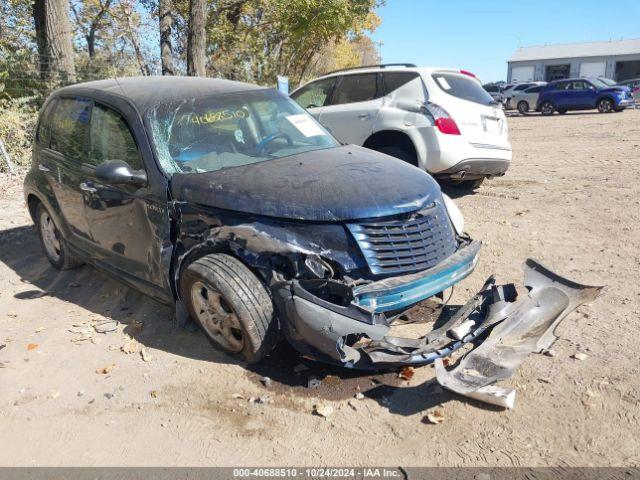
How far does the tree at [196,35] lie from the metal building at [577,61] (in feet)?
152

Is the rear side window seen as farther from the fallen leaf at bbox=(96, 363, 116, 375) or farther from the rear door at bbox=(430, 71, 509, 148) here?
the fallen leaf at bbox=(96, 363, 116, 375)

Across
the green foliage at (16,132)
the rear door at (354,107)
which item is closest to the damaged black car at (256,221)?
the rear door at (354,107)

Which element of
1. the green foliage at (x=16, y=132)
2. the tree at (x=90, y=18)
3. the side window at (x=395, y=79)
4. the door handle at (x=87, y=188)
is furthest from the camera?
the tree at (x=90, y=18)

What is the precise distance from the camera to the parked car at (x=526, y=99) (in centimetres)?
2608

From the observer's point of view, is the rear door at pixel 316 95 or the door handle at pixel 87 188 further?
the rear door at pixel 316 95

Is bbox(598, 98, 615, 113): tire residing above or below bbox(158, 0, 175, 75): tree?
below

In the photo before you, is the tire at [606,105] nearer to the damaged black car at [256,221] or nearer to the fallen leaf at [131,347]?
the damaged black car at [256,221]

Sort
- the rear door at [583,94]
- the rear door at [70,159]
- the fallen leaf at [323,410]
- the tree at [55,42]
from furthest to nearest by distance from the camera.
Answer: the rear door at [583,94]
the tree at [55,42]
the rear door at [70,159]
the fallen leaf at [323,410]

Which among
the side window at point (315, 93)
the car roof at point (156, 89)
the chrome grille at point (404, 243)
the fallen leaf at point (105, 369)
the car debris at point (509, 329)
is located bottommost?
the fallen leaf at point (105, 369)

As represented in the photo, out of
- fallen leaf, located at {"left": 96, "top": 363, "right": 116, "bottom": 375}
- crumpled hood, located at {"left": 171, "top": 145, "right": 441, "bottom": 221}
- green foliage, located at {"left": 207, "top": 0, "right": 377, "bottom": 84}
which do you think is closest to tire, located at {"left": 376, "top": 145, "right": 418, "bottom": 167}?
crumpled hood, located at {"left": 171, "top": 145, "right": 441, "bottom": 221}

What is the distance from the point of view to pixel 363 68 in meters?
7.84

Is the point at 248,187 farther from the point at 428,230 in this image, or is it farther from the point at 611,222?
the point at 611,222

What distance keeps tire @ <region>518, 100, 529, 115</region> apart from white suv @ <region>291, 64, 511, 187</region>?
20.8 meters

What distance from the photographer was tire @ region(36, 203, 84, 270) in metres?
5.28
